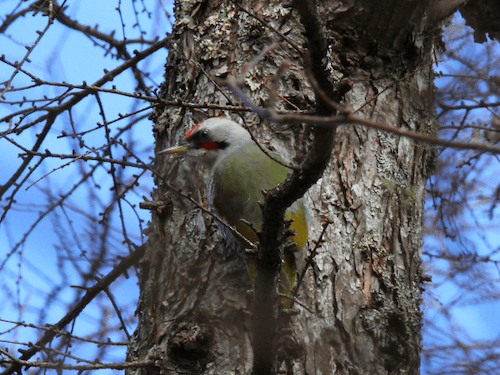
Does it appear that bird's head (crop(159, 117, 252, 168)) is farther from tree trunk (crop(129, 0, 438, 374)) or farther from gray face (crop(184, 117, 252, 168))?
tree trunk (crop(129, 0, 438, 374))

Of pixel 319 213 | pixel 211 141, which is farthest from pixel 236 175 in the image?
pixel 319 213

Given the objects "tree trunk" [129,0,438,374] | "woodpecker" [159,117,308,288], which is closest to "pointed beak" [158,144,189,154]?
"woodpecker" [159,117,308,288]

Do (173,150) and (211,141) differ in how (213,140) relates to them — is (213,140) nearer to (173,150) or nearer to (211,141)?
(211,141)

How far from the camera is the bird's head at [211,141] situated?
3191mm

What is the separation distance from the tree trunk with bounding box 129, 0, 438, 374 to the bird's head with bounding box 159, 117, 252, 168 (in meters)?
0.11

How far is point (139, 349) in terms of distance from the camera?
268cm

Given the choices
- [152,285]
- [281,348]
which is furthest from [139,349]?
[281,348]

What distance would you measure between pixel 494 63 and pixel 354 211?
1.15 metres

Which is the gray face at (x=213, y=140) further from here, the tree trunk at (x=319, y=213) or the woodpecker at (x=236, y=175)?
the tree trunk at (x=319, y=213)

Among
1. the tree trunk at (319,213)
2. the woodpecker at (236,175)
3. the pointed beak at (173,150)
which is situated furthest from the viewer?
the pointed beak at (173,150)

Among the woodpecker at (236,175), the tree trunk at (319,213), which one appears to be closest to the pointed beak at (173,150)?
the woodpecker at (236,175)

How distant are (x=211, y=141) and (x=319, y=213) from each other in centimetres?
95

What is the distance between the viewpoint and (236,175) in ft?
10.3

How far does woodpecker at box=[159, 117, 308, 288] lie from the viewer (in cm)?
278
